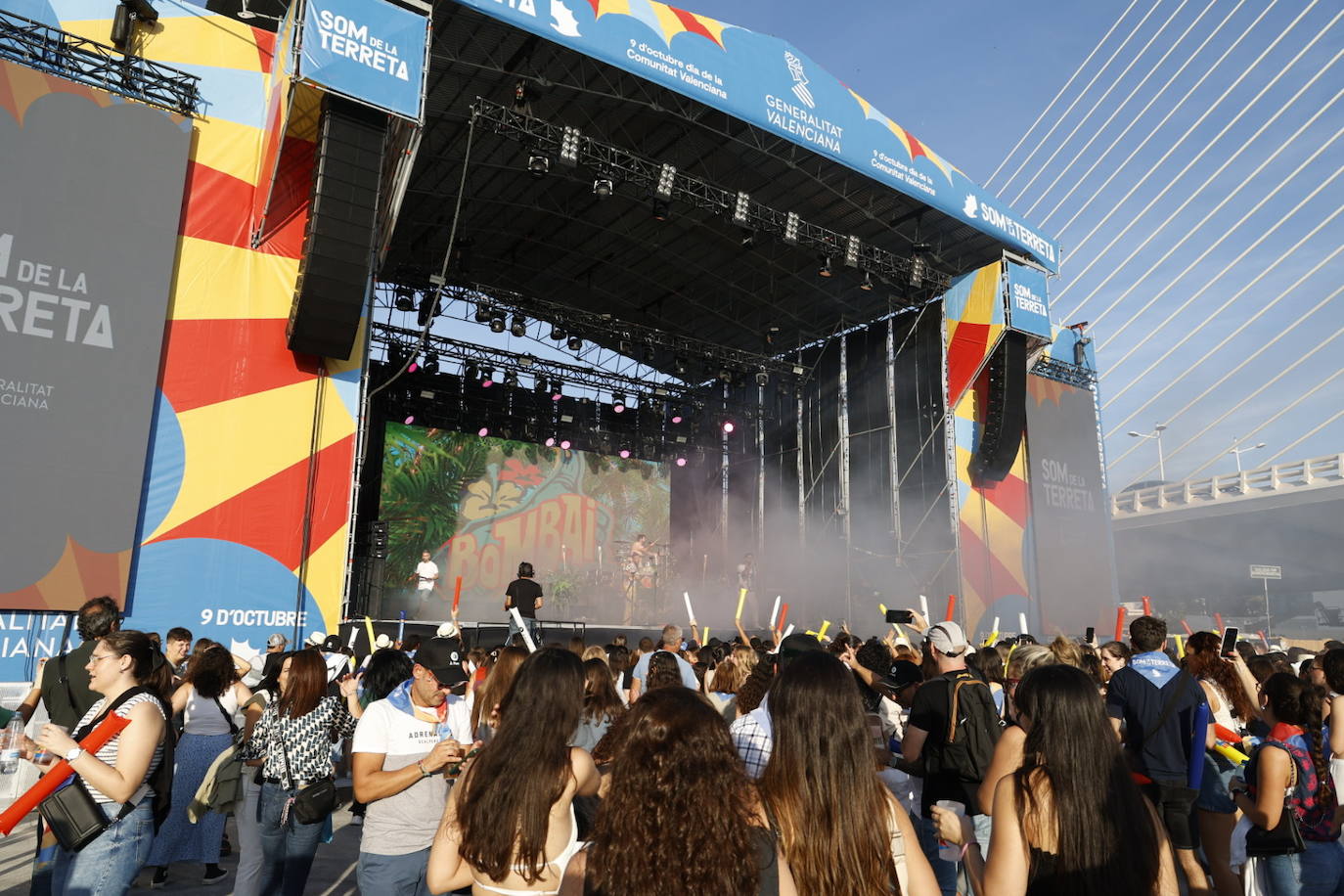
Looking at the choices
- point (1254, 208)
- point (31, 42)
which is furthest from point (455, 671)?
point (1254, 208)

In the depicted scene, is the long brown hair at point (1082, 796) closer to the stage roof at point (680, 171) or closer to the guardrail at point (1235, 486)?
the stage roof at point (680, 171)

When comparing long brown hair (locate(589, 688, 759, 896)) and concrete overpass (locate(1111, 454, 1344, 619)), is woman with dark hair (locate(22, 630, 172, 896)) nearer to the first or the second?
long brown hair (locate(589, 688, 759, 896))

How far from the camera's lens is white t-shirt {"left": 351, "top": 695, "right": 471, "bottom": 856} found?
307 centimetres

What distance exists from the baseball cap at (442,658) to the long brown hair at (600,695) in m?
0.94

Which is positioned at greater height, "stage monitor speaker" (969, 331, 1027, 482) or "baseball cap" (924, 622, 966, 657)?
"stage monitor speaker" (969, 331, 1027, 482)

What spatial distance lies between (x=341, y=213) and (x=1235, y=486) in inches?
1118

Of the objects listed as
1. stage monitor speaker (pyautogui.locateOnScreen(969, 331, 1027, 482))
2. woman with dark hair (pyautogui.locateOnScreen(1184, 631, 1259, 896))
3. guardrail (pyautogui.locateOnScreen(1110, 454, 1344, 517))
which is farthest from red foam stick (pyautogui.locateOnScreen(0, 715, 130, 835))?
guardrail (pyautogui.locateOnScreen(1110, 454, 1344, 517))

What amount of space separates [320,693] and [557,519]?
57.6 feet

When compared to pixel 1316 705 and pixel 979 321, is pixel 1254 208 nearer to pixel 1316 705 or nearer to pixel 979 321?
pixel 979 321

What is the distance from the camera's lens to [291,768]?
371 centimetres

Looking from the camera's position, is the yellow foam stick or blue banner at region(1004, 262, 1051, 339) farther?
blue banner at region(1004, 262, 1051, 339)

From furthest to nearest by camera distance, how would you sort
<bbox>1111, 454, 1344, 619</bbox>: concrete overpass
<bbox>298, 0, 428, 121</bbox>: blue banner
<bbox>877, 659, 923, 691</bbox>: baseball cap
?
<bbox>1111, 454, 1344, 619</bbox>: concrete overpass → <bbox>298, 0, 428, 121</bbox>: blue banner → <bbox>877, 659, 923, 691</bbox>: baseball cap

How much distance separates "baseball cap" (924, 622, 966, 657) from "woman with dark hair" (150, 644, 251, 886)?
3997 mm

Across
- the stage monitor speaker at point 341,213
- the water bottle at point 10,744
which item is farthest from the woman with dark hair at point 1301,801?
the stage monitor speaker at point 341,213
